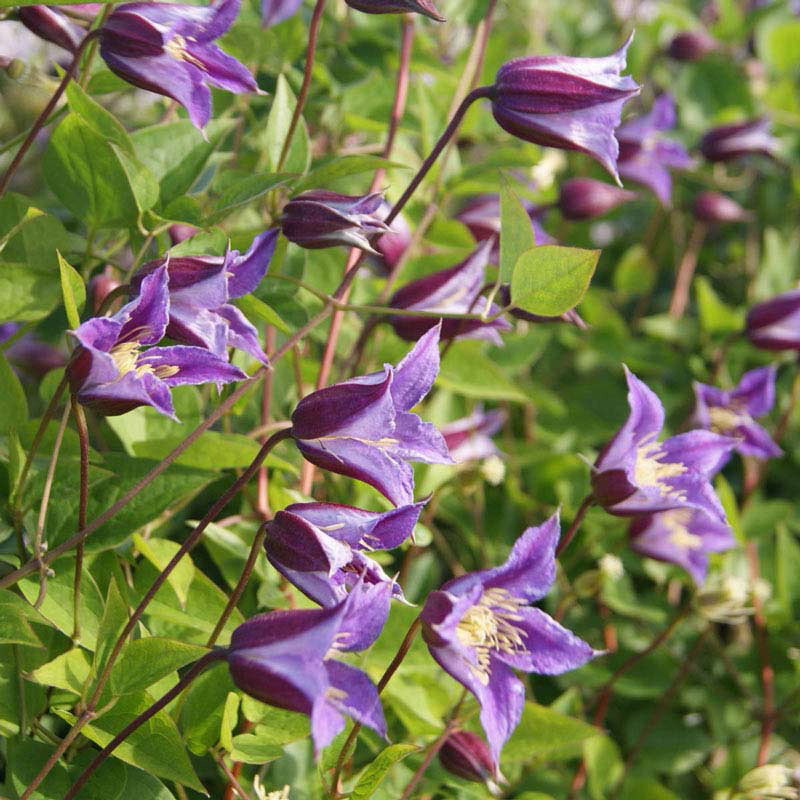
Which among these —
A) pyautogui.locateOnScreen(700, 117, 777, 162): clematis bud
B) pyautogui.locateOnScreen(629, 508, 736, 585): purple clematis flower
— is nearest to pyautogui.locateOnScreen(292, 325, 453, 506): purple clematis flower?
pyautogui.locateOnScreen(629, 508, 736, 585): purple clematis flower

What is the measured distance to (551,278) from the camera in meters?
0.56

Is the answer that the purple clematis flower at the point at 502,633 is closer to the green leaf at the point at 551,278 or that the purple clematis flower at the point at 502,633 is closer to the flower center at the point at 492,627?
the flower center at the point at 492,627

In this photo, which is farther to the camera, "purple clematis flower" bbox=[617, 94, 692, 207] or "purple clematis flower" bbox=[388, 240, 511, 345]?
"purple clematis flower" bbox=[617, 94, 692, 207]

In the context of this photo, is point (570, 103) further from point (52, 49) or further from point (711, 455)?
point (52, 49)

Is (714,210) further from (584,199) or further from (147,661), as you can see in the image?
(147,661)

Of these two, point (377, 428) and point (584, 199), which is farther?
point (584, 199)

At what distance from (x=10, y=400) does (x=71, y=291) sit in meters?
0.12

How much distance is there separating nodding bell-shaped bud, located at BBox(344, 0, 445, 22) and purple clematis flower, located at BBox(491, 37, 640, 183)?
0.06 m

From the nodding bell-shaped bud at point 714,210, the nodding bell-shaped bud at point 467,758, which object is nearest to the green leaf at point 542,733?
the nodding bell-shaped bud at point 467,758

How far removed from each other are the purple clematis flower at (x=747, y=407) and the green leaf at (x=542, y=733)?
0.37 meters

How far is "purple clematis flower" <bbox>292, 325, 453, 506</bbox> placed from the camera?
0.49 m

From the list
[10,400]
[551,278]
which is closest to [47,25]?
[10,400]

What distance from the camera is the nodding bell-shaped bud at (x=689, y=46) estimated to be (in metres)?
1.32

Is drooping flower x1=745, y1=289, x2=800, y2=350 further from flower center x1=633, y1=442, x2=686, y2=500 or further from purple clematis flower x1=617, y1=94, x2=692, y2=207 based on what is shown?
flower center x1=633, y1=442, x2=686, y2=500
